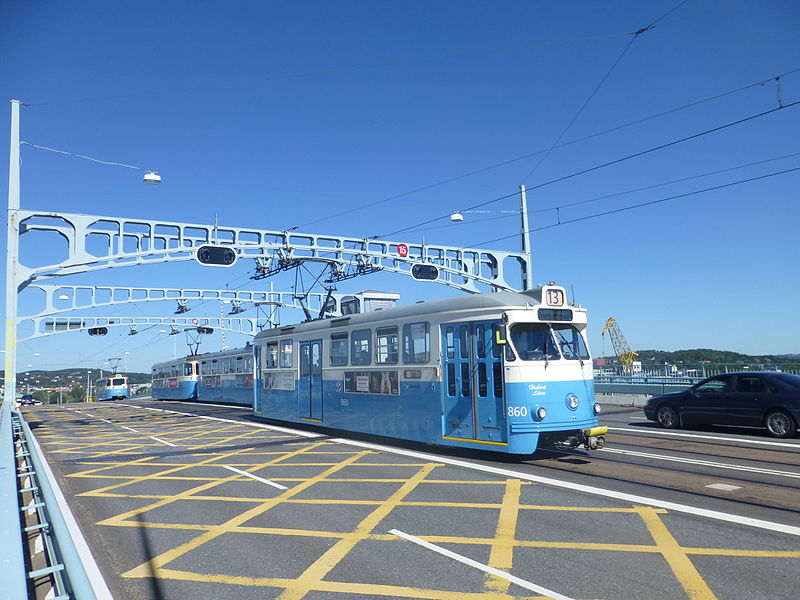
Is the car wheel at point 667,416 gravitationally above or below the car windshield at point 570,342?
below

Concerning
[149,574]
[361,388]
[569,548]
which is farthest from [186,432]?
[569,548]

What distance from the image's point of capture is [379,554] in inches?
221

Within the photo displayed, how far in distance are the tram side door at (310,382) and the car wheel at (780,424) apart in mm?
10236

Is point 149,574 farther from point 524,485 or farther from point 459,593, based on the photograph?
point 524,485

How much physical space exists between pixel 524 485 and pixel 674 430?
7.93 metres

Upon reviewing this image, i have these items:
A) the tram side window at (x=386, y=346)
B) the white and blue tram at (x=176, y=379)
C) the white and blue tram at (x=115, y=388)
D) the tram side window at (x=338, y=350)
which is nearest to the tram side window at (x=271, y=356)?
the tram side window at (x=338, y=350)

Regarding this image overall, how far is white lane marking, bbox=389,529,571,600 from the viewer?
4.59 m

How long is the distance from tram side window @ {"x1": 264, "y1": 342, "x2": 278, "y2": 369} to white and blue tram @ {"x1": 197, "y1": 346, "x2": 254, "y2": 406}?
7840 millimetres

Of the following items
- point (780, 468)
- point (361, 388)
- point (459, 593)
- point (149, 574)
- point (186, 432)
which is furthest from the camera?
point (186, 432)

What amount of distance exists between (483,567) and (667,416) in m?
11.5

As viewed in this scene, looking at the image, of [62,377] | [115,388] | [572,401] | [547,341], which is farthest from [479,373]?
[62,377]

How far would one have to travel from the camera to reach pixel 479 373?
33.3 feet

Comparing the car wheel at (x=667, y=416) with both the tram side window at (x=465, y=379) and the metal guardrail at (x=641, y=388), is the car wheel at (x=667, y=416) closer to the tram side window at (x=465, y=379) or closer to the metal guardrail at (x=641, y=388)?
the metal guardrail at (x=641, y=388)

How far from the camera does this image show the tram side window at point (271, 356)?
675 inches
